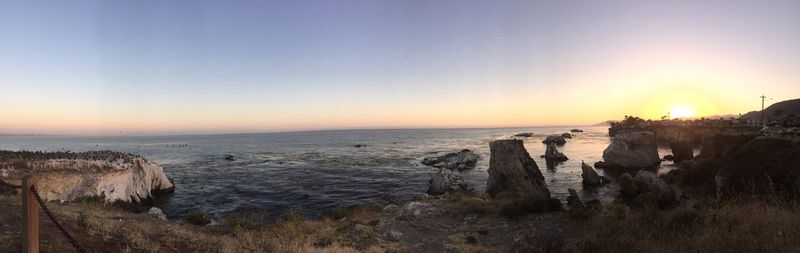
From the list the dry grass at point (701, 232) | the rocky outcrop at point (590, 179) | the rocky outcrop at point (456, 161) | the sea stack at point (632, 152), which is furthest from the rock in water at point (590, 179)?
the dry grass at point (701, 232)

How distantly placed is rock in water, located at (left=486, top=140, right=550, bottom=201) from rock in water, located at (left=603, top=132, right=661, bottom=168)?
28.8 metres

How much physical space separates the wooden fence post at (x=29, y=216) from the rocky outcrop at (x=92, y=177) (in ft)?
75.5

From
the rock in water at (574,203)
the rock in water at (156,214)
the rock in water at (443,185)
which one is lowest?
the rock in water at (443,185)

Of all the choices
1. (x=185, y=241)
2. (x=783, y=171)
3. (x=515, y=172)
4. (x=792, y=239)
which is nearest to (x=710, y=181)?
(x=783, y=171)

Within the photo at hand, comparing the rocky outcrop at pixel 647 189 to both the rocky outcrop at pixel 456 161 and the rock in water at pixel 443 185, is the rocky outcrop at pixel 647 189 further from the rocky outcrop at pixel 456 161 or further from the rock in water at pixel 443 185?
the rocky outcrop at pixel 456 161

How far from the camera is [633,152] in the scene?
1928 inches

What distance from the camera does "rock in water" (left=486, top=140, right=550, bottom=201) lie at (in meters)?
25.0

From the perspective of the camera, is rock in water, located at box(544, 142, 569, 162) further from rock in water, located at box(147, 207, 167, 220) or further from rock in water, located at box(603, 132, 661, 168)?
rock in water, located at box(147, 207, 167, 220)

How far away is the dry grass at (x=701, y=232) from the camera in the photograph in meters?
7.58

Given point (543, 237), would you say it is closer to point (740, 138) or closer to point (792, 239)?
point (792, 239)

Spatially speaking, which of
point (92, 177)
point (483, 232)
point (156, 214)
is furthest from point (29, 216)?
point (92, 177)

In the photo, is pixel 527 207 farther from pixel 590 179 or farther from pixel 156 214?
pixel 590 179

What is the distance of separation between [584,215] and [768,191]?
998 cm

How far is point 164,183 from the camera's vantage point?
35.1 metres
